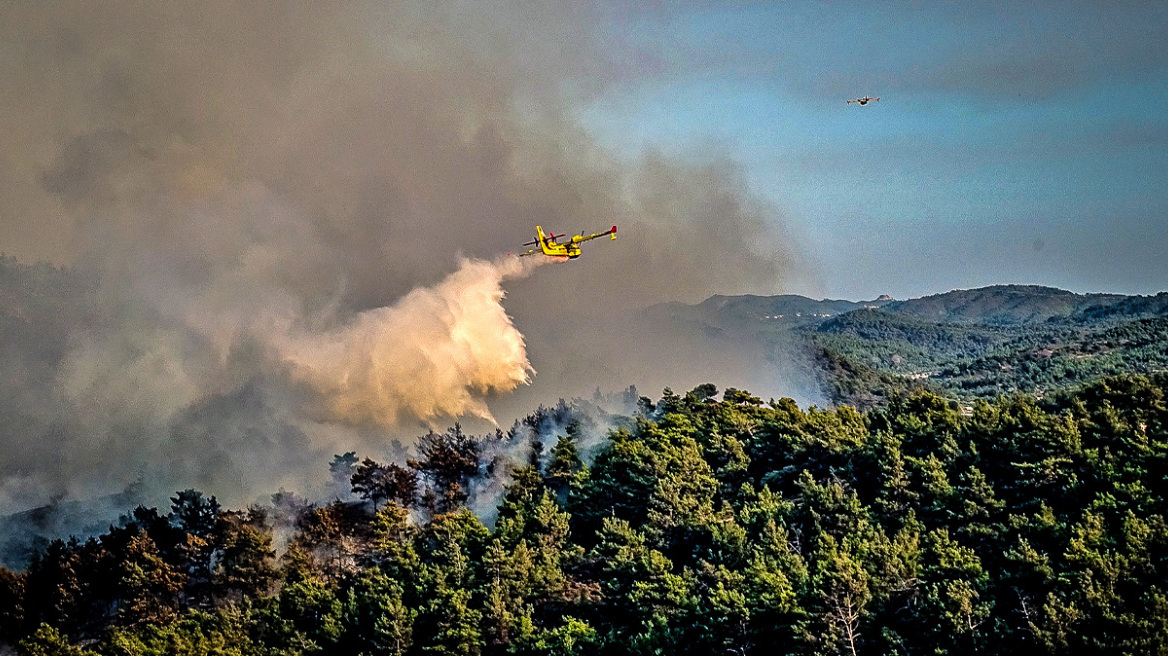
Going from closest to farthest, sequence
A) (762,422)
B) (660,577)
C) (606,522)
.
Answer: (660,577) → (606,522) → (762,422)

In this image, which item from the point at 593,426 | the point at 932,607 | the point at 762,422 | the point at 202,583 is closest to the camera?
the point at 932,607

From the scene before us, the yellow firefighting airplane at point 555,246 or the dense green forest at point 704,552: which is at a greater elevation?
the yellow firefighting airplane at point 555,246

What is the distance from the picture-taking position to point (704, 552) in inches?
3499

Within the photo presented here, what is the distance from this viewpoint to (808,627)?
70.5 metres

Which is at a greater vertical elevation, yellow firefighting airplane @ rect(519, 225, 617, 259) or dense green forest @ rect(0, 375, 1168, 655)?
yellow firefighting airplane @ rect(519, 225, 617, 259)

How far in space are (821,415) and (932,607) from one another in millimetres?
44255

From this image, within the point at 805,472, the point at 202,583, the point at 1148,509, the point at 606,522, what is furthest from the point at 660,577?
the point at 202,583

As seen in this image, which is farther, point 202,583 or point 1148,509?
point 202,583

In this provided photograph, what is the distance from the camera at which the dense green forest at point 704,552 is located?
6994 centimetres

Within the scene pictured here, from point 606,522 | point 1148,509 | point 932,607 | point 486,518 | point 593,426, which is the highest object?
point 593,426

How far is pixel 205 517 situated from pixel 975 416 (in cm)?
8169

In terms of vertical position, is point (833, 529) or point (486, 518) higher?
point (486, 518)

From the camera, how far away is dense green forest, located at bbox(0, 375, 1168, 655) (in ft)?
229

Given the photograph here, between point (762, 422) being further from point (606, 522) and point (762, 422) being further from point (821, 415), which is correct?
point (606, 522)
